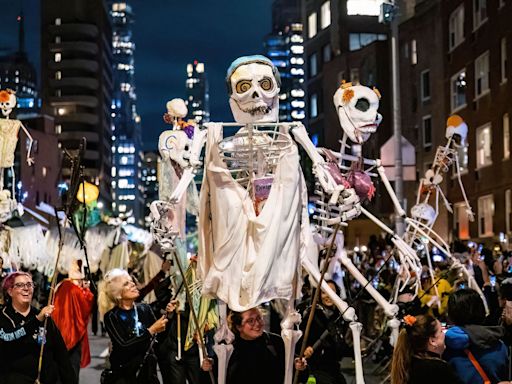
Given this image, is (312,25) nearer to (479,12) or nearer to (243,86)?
(479,12)

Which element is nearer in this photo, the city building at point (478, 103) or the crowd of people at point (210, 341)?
the crowd of people at point (210, 341)

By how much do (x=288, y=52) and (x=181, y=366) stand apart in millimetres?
135119

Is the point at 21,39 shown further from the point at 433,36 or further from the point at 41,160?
the point at 433,36

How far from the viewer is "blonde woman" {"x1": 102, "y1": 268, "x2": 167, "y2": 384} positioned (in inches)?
337

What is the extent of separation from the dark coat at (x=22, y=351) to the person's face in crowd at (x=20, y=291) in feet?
0.28

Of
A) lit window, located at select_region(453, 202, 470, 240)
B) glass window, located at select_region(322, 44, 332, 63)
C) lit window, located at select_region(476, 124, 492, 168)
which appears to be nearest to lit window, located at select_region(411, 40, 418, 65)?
lit window, located at select_region(453, 202, 470, 240)

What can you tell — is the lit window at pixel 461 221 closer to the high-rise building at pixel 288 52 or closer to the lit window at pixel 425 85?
the lit window at pixel 425 85

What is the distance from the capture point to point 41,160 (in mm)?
72125

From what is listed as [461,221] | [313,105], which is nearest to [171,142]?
[461,221]

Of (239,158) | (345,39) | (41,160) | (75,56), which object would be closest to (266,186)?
(239,158)

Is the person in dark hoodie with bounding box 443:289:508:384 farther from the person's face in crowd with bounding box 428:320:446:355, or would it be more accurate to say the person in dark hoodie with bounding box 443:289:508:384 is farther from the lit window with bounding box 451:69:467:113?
the lit window with bounding box 451:69:467:113

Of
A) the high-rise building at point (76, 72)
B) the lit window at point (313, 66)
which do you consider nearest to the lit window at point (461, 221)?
the lit window at point (313, 66)

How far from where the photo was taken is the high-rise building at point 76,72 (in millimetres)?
117750

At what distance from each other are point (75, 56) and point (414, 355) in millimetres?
117695
